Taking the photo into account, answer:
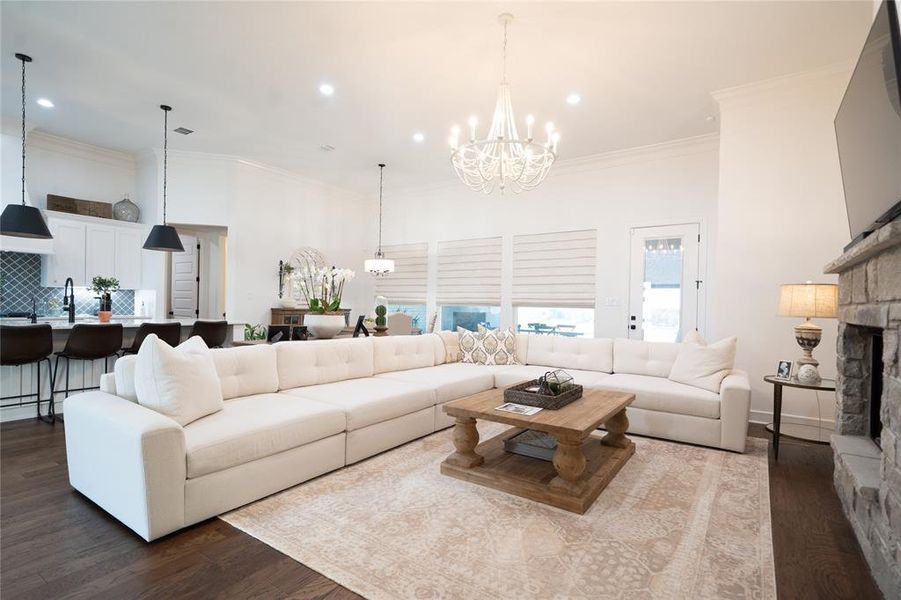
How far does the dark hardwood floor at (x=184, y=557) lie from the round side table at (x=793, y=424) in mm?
708

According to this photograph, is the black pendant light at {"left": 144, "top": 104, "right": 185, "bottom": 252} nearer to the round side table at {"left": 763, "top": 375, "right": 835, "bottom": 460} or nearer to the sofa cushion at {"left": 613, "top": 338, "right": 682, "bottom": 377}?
the sofa cushion at {"left": 613, "top": 338, "right": 682, "bottom": 377}

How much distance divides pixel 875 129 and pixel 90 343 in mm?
5703

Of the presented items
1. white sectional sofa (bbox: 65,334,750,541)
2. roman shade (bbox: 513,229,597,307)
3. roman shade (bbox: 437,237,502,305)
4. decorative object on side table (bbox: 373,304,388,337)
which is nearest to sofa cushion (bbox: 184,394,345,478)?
white sectional sofa (bbox: 65,334,750,541)

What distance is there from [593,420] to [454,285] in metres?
5.06

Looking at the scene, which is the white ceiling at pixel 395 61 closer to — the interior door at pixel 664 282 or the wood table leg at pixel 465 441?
the interior door at pixel 664 282

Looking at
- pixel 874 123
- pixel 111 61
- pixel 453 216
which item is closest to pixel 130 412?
pixel 111 61

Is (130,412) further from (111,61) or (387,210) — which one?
(387,210)

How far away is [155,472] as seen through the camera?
1.96 m

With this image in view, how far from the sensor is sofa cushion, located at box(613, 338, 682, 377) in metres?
4.18

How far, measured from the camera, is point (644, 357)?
4.32 meters

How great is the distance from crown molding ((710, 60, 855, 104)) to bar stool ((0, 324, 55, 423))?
645 cm

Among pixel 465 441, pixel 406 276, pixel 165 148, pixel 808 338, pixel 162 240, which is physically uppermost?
pixel 165 148

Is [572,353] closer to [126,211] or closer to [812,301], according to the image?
[812,301]

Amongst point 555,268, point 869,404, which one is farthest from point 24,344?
point 869,404
